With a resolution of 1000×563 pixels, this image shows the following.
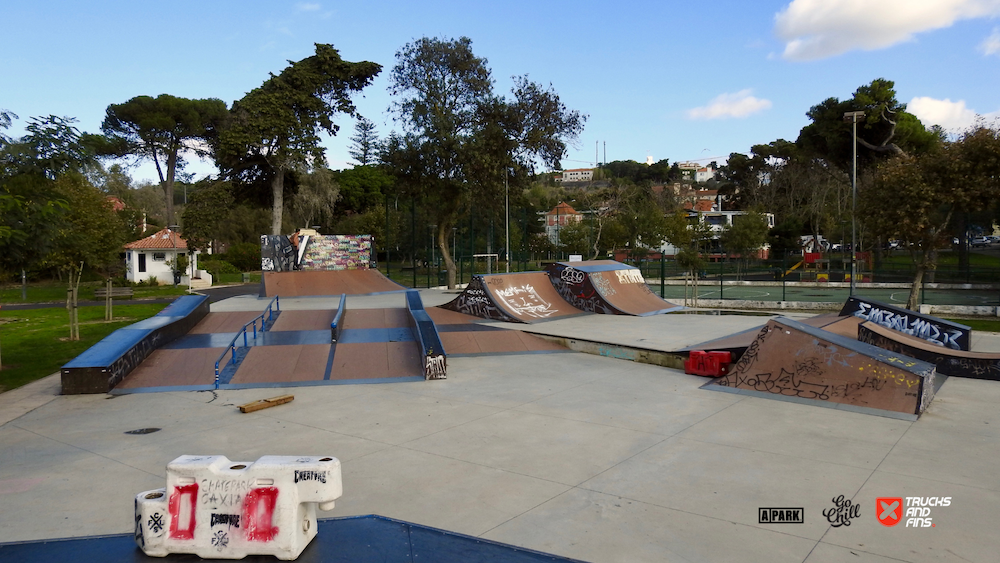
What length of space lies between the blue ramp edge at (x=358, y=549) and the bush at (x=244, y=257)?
1887 inches

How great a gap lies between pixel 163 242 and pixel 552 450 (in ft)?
130


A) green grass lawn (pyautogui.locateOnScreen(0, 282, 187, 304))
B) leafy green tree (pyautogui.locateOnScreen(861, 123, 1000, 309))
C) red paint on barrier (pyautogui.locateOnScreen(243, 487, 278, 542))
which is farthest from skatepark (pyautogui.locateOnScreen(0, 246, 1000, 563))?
green grass lawn (pyautogui.locateOnScreen(0, 282, 187, 304))

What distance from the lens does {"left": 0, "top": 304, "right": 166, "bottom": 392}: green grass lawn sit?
37.9ft

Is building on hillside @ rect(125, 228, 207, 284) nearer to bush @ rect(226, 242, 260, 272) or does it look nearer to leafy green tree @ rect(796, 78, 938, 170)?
bush @ rect(226, 242, 260, 272)

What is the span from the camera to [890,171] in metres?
20.4

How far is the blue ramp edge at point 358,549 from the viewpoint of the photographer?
396 cm

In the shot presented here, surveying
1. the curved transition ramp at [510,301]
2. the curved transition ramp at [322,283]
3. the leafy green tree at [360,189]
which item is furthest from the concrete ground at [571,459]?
the leafy green tree at [360,189]

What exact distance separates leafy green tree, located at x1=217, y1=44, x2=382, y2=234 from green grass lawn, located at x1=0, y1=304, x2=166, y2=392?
558 inches

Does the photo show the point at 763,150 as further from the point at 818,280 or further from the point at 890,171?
the point at 890,171

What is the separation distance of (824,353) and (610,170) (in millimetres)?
162457

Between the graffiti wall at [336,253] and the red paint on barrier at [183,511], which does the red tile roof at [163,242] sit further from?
the red paint on barrier at [183,511]

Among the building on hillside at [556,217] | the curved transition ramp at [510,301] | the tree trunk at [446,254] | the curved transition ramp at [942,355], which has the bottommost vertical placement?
the curved transition ramp at [942,355]

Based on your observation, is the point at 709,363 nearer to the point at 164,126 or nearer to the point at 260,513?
the point at 260,513

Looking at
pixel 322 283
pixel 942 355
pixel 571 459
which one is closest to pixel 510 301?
pixel 942 355
